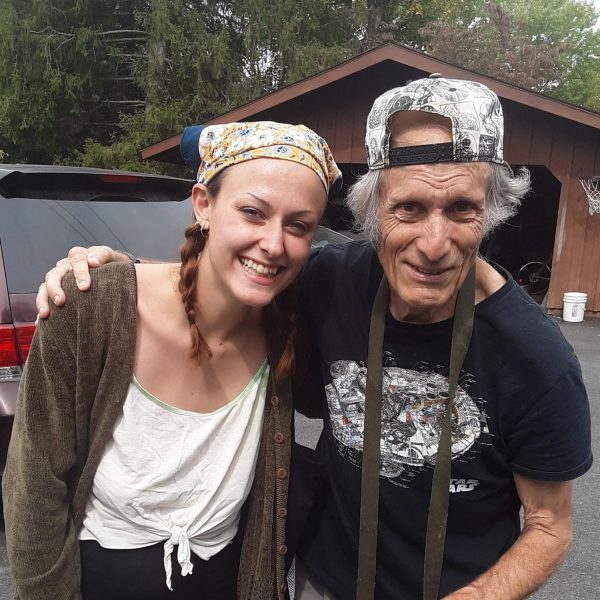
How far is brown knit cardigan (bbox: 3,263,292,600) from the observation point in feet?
4.39

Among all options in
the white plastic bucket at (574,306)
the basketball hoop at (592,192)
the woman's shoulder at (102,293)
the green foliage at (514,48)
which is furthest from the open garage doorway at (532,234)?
the woman's shoulder at (102,293)

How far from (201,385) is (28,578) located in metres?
0.63

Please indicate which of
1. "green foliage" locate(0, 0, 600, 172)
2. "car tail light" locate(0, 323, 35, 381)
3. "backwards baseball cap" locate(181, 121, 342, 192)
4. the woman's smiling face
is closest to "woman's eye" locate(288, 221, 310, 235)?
the woman's smiling face

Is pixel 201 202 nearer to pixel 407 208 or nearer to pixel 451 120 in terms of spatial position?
pixel 407 208

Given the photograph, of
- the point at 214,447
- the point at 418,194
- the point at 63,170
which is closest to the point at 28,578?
the point at 214,447

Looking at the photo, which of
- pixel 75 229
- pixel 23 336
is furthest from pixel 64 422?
pixel 75 229

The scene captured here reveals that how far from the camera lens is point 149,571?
1.51m

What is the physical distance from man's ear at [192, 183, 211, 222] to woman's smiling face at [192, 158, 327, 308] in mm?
71

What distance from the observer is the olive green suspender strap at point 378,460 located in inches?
51.6

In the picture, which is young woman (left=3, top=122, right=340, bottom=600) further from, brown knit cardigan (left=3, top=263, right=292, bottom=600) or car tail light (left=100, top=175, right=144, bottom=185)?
car tail light (left=100, top=175, right=144, bottom=185)

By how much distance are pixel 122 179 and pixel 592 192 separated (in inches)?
308

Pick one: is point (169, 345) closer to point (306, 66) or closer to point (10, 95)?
point (306, 66)

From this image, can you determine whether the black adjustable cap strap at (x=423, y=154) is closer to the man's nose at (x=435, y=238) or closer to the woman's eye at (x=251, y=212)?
the man's nose at (x=435, y=238)

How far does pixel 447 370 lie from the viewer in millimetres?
1379
